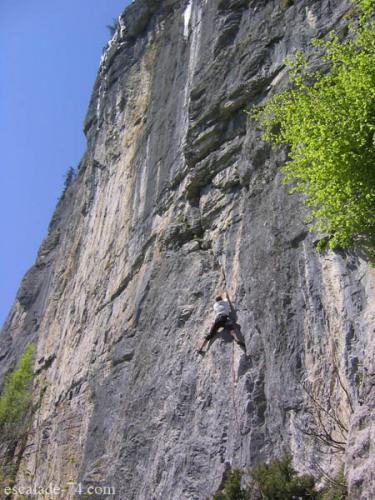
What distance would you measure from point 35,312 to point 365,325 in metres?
23.6

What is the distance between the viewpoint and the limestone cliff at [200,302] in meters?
9.29

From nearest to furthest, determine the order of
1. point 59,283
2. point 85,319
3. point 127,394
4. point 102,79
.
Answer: point 127,394 → point 85,319 → point 59,283 → point 102,79

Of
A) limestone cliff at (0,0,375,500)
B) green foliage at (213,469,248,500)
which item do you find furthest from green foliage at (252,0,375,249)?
green foliage at (213,469,248,500)

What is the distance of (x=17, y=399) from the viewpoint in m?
23.5

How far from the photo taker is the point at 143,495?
11.3 m

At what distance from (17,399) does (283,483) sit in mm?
17784

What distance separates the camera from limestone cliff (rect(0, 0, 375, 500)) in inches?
366

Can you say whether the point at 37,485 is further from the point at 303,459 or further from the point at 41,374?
the point at 303,459

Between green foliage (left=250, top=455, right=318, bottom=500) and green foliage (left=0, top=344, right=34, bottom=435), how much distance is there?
16.1m

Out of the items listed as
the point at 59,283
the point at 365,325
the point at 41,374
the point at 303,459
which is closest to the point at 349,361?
the point at 365,325

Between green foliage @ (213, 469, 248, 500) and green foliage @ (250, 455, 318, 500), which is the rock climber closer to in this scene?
green foliage @ (213, 469, 248, 500)

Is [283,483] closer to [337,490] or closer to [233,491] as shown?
[337,490]

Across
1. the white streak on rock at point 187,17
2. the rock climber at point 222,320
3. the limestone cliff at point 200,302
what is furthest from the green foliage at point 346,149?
the white streak on rock at point 187,17

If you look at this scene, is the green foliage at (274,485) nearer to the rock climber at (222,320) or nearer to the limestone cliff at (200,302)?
the limestone cliff at (200,302)
